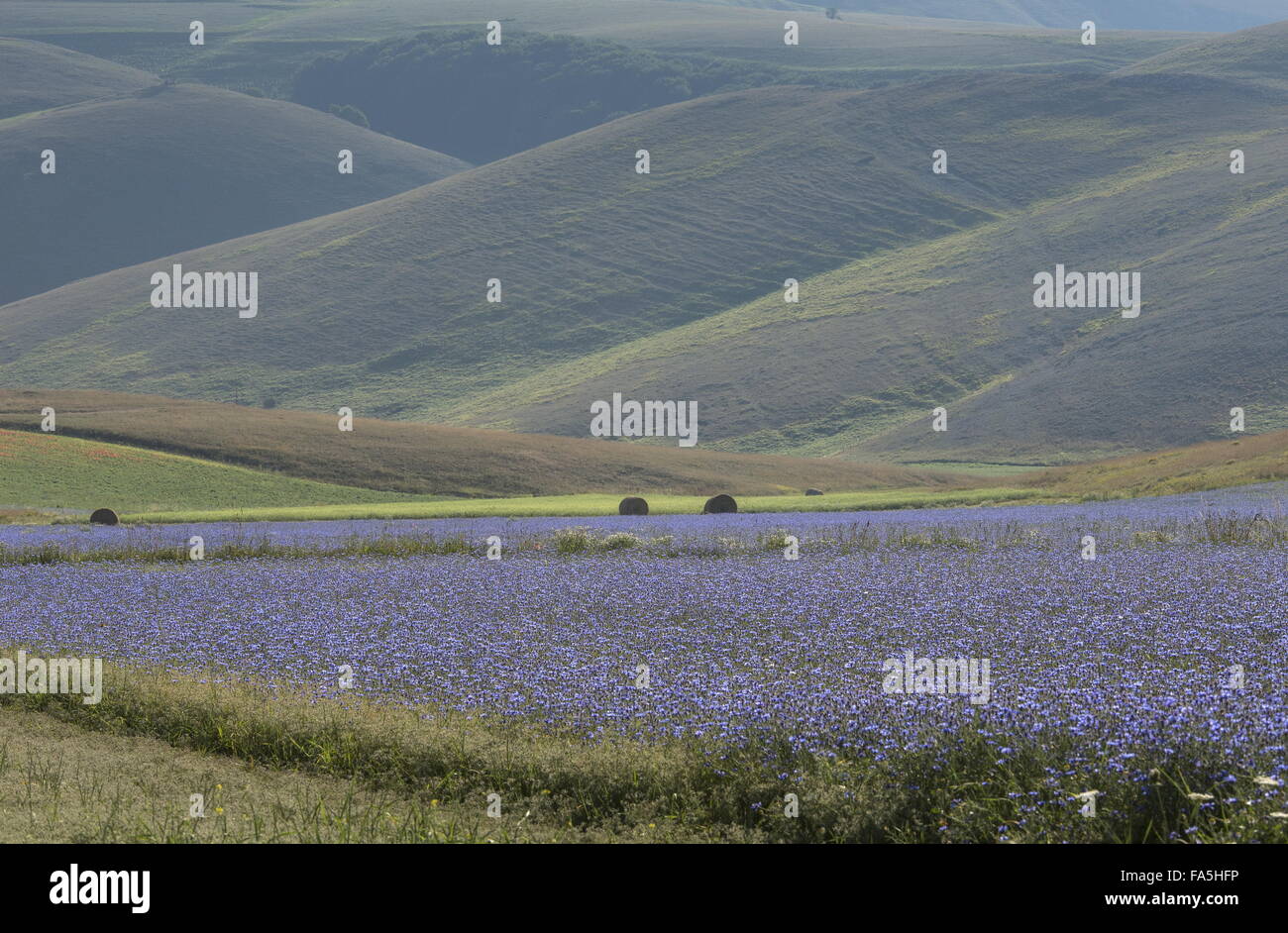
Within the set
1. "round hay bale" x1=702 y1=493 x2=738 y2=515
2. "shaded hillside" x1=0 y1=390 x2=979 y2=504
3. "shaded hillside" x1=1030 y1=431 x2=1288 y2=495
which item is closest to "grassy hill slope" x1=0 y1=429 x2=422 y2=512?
"shaded hillside" x1=0 y1=390 x2=979 y2=504

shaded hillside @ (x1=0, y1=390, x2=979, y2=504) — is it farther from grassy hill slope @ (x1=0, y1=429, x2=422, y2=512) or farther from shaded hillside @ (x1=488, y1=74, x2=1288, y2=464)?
shaded hillside @ (x1=488, y1=74, x2=1288, y2=464)

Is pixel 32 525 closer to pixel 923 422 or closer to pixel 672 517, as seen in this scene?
pixel 672 517

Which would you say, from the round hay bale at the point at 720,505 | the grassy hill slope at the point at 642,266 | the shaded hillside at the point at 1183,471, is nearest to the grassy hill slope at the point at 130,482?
the round hay bale at the point at 720,505

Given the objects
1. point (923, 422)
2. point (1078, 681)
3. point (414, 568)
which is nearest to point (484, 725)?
point (1078, 681)

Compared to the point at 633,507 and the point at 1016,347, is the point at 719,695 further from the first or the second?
the point at 1016,347

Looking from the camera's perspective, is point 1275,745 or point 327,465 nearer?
point 1275,745

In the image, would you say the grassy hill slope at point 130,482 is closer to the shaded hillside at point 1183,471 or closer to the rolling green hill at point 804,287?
the shaded hillside at point 1183,471
